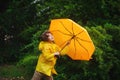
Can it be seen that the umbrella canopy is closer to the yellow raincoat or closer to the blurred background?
the yellow raincoat

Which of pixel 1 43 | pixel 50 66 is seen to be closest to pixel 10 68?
pixel 1 43

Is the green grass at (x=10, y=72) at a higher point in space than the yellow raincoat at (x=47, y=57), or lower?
lower

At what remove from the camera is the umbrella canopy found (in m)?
10.4

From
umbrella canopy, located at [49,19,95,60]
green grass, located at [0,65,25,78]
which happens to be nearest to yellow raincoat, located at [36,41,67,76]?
umbrella canopy, located at [49,19,95,60]

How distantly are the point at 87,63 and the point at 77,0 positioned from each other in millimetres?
2058

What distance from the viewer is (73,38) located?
34.7 feet

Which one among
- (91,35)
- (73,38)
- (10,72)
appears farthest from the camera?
(10,72)

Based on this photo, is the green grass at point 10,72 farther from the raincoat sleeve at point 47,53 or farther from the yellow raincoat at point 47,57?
the raincoat sleeve at point 47,53

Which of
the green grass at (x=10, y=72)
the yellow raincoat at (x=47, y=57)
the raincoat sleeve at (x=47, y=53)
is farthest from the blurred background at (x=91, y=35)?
the raincoat sleeve at (x=47, y=53)

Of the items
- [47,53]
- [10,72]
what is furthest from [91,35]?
[10,72]

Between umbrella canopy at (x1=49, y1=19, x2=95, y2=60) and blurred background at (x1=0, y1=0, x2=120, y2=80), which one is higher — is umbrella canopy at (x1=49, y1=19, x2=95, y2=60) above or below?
above

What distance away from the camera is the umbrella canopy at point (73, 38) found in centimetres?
1042

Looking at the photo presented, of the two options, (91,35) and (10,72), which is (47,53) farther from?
(10,72)

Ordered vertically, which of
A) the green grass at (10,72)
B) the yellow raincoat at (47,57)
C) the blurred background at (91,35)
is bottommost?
the green grass at (10,72)
